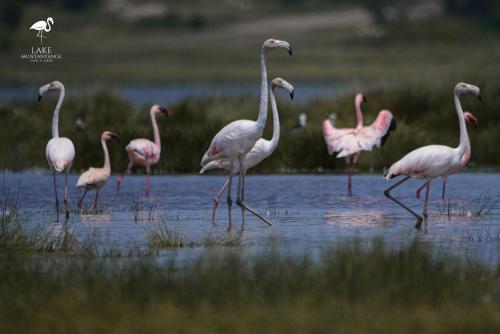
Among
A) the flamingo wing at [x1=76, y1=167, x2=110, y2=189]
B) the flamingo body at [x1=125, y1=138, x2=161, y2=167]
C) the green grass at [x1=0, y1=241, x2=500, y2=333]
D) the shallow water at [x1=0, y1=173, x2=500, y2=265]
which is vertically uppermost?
the flamingo body at [x1=125, y1=138, x2=161, y2=167]

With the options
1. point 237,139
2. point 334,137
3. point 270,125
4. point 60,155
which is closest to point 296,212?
point 237,139

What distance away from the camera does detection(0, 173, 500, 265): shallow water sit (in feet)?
40.0

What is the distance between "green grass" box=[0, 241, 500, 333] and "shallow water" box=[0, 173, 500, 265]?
24.6 inches

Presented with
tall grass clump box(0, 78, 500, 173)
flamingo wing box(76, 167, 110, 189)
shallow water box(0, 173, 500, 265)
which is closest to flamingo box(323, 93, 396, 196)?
shallow water box(0, 173, 500, 265)

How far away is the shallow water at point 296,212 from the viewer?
40.0 feet

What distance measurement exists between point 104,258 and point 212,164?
16.4 feet

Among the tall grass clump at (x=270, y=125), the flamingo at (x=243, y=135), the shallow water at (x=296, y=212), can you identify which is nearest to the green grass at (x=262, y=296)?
the shallow water at (x=296, y=212)

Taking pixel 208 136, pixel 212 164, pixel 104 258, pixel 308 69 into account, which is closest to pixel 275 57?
pixel 308 69

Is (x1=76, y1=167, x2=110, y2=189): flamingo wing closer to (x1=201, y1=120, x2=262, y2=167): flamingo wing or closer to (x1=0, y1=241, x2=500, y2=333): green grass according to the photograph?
(x1=201, y1=120, x2=262, y2=167): flamingo wing

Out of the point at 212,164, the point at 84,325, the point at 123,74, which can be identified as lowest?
the point at 84,325

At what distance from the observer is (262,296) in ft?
28.1

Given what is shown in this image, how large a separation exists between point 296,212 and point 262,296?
6727mm

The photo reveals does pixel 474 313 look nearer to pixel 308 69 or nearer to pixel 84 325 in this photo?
pixel 84 325

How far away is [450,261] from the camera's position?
9617 millimetres
